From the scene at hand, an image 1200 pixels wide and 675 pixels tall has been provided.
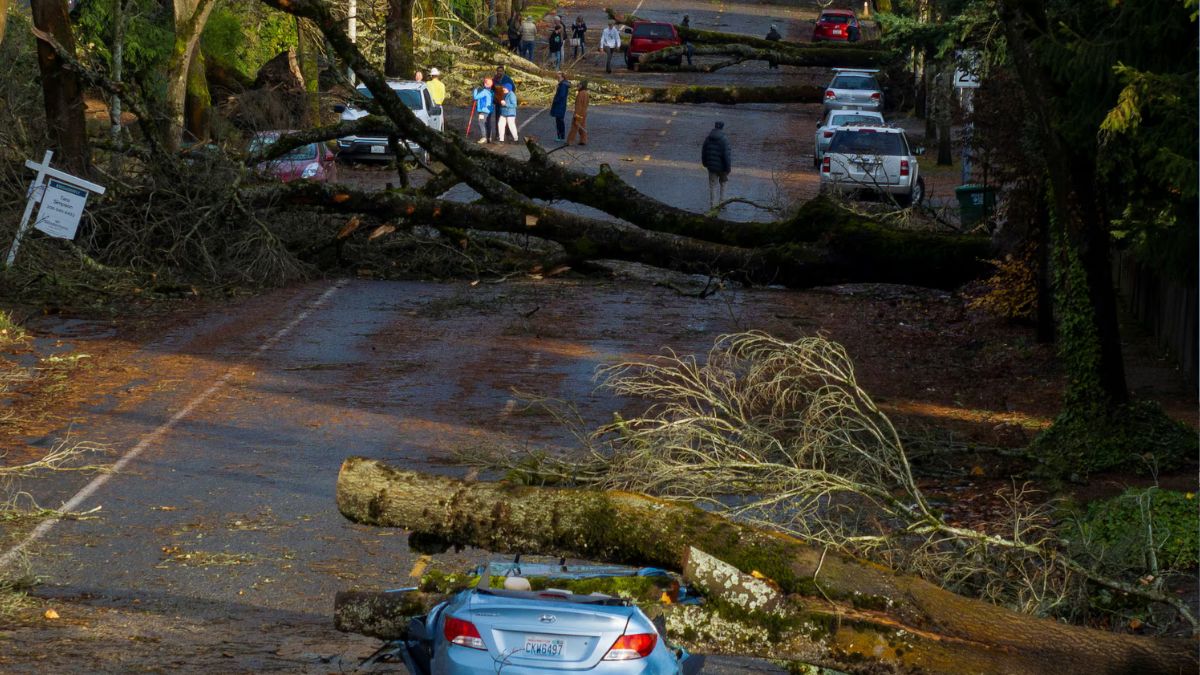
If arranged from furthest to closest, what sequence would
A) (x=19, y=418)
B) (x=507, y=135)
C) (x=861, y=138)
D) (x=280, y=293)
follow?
(x=507, y=135)
(x=861, y=138)
(x=280, y=293)
(x=19, y=418)

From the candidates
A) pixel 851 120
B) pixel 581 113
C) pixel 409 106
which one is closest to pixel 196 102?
pixel 409 106

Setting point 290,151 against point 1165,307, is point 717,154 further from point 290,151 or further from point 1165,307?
point 1165,307

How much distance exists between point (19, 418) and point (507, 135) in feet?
84.8

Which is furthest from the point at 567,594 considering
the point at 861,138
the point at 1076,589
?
the point at 861,138

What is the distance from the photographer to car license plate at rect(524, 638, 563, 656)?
21.4 feet

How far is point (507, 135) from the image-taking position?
3984 cm

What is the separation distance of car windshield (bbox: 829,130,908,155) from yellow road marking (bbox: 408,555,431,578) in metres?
21.9

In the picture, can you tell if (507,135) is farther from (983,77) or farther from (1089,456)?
(1089,456)

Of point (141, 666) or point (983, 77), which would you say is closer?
point (141, 666)

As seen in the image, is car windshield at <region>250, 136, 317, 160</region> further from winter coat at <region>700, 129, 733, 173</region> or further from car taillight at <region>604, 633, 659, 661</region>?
car taillight at <region>604, 633, 659, 661</region>

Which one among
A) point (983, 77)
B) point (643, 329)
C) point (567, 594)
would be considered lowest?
point (643, 329)

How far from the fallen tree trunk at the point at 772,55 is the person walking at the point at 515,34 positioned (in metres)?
4.58

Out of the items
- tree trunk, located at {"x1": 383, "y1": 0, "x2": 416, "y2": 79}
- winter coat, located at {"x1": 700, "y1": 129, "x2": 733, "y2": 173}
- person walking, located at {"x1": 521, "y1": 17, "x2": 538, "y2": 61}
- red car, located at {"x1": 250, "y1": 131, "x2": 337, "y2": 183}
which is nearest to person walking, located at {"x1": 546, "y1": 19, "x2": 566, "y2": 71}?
person walking, located at {"x1": 521, "y1": 17, "x2": 538, "y2": 61}

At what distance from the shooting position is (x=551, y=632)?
6551mm
